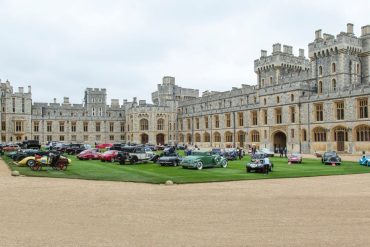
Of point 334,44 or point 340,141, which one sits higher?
point 334,44

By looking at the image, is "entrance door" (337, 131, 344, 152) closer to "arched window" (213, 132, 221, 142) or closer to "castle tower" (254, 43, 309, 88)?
"castle tower" (254, 43, 309, 88)

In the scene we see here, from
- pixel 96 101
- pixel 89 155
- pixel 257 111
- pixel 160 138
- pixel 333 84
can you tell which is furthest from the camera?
pixel 96 101

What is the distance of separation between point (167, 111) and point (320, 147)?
40998mm

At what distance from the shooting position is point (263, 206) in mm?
13023

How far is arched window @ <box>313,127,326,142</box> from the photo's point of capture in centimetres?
4860

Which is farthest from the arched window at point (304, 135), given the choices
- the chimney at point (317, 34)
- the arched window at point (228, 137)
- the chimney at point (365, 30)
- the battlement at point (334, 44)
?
the arched window at point (228, 137)

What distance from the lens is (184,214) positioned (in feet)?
38.4

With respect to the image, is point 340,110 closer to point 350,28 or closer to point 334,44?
point 334,44

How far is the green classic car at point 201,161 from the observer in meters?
26.1

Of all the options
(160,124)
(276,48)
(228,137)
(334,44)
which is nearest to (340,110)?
(334,44)

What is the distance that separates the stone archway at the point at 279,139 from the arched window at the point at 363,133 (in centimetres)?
1330

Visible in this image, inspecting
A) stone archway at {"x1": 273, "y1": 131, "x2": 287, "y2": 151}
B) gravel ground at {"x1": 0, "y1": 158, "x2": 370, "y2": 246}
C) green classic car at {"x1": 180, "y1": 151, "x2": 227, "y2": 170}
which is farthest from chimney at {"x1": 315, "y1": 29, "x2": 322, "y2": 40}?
gravel ground at {"x1": 0, "y1": 158, "x2": 370, "y2": 246}

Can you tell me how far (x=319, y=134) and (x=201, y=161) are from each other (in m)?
28.4

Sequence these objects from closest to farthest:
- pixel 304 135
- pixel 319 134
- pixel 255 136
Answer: pixel 319 134 < pixel 304 135 < pixel 255 136
